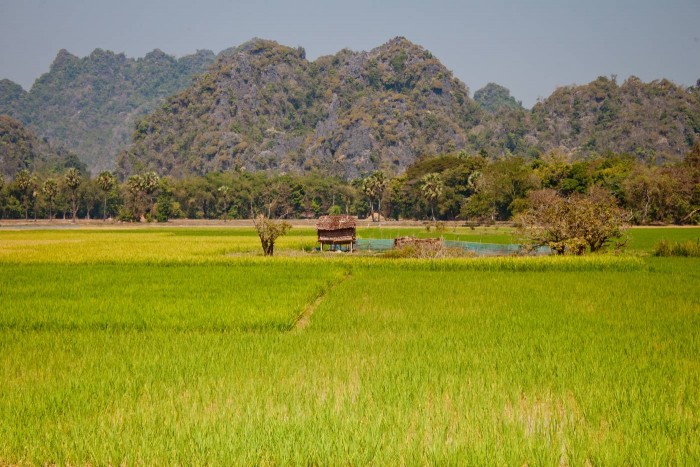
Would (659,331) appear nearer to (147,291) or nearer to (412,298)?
(412,298)

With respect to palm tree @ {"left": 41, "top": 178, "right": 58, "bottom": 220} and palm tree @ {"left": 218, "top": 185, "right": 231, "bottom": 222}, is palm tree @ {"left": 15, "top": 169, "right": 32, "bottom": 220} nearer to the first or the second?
palm tree @ {"left": 41, "top": 178, "right": 58, "bottom": 220}

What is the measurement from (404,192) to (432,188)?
11.7 m

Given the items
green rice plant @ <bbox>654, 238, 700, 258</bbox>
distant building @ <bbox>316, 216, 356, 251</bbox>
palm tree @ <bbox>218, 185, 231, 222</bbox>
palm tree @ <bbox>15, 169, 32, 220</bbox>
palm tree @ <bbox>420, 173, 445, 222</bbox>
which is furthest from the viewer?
palm tree @ <bbox>218, 185, 231, 222</bbox>

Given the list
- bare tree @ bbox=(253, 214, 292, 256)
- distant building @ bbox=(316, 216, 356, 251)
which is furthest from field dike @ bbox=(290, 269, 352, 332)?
distant building @ bbox=(316, 216, 356, 251)

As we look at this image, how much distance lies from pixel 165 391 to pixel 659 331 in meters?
8.78

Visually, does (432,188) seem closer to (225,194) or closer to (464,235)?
(464,235)

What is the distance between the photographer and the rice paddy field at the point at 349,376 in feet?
18.1

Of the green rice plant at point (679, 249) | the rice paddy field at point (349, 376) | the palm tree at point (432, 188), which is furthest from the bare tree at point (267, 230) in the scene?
the palm tree at point (432, 188)

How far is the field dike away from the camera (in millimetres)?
12686

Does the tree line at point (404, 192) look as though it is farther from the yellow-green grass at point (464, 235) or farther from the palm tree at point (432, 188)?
the yellow-green grass at point (464, 235)

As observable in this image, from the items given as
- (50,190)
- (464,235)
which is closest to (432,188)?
(464,235)

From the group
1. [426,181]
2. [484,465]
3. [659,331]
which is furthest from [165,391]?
[426,181]

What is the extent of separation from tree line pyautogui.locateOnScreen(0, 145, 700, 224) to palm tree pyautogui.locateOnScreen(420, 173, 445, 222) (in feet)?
0.74

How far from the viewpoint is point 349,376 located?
8008 mm
